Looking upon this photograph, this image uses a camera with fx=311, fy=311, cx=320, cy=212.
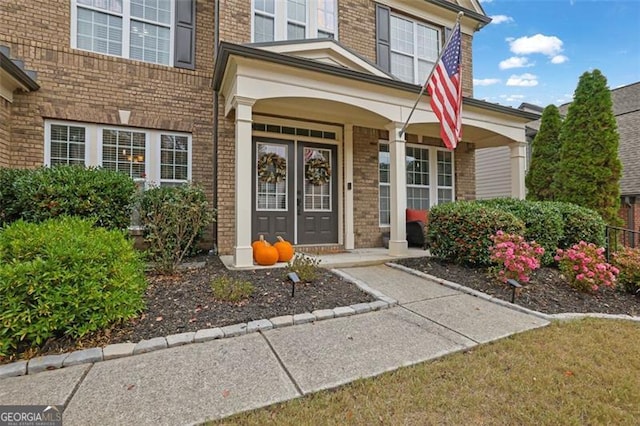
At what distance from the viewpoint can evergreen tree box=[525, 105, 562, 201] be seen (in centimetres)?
970

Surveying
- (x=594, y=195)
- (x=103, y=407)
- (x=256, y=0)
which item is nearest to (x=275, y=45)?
(x=256, y=0)

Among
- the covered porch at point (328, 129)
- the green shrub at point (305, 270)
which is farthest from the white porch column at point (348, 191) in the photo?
the green shrub at point (305, 270)

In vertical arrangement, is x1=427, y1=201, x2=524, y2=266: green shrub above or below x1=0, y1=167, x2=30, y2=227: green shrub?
below

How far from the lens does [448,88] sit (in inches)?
213

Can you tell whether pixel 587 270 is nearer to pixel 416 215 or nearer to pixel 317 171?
pixel 416 215

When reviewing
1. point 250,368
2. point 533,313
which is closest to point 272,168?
point 250,368

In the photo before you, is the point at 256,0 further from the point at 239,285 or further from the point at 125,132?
the point at 239,285

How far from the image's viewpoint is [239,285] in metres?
3.70

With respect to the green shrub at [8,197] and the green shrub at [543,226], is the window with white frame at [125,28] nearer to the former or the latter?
the green shrub at [8,197]

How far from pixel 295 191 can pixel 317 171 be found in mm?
739

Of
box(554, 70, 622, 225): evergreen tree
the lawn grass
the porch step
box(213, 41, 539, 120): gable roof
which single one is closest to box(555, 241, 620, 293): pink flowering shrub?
the lawn grass

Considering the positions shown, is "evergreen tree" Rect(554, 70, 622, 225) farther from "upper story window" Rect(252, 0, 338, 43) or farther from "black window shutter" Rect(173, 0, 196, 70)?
"black window shutter" Rect(173, 0, 196, 70)

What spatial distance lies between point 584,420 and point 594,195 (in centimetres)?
818

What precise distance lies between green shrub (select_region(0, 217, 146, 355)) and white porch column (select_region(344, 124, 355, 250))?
4.80 m
